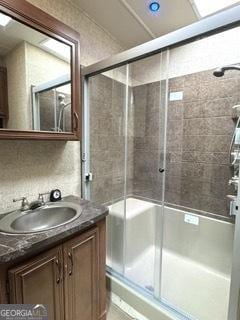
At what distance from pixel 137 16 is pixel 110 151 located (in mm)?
1224

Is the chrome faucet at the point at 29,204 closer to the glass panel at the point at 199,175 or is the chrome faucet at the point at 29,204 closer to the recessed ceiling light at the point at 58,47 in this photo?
the recessed ceiling light at the point at 58,47

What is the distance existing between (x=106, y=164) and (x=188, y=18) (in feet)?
4.92

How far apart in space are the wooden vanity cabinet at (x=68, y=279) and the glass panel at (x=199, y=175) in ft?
1.97

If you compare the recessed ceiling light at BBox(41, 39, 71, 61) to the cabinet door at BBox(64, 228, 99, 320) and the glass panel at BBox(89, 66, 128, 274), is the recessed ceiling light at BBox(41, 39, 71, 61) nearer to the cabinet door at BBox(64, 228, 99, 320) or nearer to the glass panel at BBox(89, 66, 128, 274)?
the glass panel at BBox(89, 66, 128, 274)

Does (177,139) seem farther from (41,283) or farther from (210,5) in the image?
(41,283)

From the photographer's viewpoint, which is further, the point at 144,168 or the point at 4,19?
the point at 144,168

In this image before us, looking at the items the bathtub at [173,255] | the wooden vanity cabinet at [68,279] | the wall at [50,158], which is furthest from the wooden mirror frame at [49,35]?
the bathtub at [173,255]

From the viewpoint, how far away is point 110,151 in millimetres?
1865

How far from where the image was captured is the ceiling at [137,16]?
4.96ft

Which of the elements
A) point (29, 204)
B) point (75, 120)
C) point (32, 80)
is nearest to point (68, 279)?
point (29, 204)

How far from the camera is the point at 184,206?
1949 millimetres

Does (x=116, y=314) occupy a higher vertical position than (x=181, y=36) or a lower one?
lower

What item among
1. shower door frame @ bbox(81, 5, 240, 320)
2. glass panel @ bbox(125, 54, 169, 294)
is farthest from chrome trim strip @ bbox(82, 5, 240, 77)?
glass panel @ bbox(125, 54, 169, 294)

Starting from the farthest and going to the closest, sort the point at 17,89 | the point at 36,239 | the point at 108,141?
1. the point at 108,141
2. the point at 17,89
3. the point at 36,239
